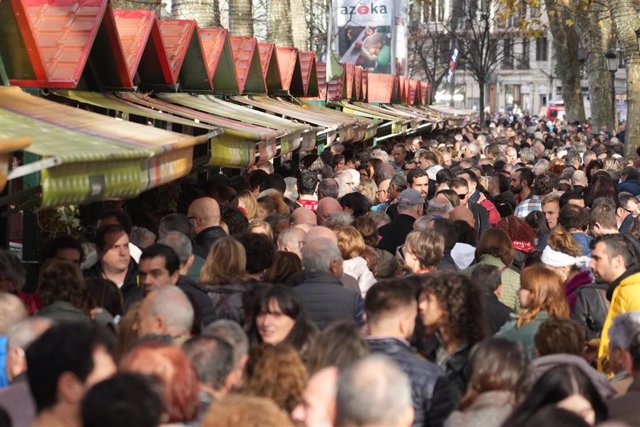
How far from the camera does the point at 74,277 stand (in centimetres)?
700

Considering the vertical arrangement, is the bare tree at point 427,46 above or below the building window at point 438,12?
below

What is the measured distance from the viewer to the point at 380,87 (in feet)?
114

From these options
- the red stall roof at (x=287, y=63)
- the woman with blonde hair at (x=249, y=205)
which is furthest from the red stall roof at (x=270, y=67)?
the woman with blonde hair at (x=249, y=205)

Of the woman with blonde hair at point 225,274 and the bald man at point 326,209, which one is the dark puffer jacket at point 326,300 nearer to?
the woman with blonde hair at point 225,274

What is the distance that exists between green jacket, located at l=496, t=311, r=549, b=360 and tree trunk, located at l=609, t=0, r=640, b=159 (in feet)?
76.9

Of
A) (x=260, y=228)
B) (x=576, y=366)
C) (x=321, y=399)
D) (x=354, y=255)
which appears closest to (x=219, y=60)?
(x=260, y=228)

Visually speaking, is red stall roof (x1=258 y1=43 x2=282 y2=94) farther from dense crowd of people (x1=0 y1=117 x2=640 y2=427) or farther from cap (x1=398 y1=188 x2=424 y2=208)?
dense crowd of people (x1=0 y1=117 x2=640 y2=427)

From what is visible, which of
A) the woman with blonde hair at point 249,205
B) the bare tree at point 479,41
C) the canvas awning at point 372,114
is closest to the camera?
the woman with blonde hair at point 249,205

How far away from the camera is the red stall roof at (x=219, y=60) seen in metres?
15.2

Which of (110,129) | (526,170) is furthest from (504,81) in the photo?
(110,129)

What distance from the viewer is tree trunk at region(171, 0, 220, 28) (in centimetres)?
1955

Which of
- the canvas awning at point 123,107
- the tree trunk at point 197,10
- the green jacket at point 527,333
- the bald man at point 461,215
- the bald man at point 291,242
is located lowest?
the green jacket at point 527,333

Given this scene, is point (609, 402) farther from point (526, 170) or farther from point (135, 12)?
point (526, 170)

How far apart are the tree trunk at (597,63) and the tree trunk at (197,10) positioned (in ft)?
64.7
